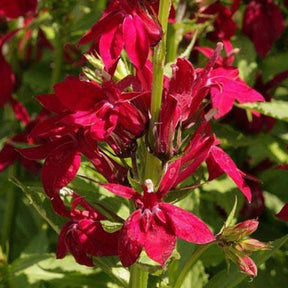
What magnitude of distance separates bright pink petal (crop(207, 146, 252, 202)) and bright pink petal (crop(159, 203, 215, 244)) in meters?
0.10

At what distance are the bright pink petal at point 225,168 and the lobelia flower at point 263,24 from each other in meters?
0.59

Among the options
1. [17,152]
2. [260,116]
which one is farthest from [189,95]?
[17,152]

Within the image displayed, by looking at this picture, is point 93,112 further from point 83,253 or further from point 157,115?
point 83,253

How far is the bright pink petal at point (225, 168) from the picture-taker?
91 cm

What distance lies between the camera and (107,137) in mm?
895

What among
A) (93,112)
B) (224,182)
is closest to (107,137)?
(93,112)

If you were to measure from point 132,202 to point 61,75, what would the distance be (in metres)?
0.76

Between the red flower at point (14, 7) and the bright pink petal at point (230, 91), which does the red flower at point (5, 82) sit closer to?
the red flower at point (14, 7)

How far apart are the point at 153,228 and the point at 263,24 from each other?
2.61ft

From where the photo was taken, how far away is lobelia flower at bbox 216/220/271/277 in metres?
0.91

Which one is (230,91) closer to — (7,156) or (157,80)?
(157,80)

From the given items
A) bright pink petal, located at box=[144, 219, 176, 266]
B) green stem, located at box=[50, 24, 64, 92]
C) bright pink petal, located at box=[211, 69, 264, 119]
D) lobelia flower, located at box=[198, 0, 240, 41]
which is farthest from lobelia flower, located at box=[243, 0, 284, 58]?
bright pink petal, located at box=[144, 219, 176, 266]

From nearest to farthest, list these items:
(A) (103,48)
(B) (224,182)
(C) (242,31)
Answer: (A) (103,48) → (B) (224,182) → (C) (242,31)

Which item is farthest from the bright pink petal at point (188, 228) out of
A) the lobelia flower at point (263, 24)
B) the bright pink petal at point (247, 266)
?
the lobelia flower at point (263, 24)
